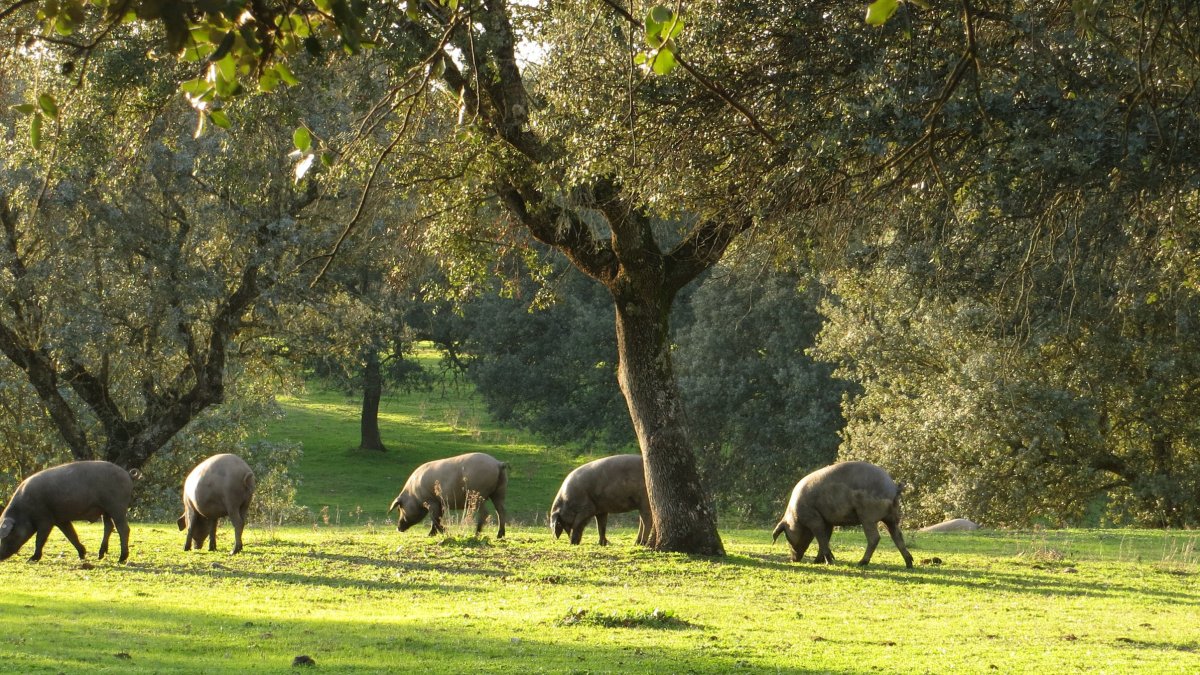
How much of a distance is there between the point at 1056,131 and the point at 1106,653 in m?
4.53

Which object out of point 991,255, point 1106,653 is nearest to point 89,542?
point 991,255

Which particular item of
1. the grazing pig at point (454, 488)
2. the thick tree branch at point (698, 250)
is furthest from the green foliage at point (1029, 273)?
the grazing pig at point (454, 488)

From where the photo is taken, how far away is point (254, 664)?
9523mm

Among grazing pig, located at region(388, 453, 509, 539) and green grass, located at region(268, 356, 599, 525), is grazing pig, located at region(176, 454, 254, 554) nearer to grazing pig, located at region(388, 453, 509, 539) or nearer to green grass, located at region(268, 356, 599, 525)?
grazing pig, located at region(388, 453, 509, 539)

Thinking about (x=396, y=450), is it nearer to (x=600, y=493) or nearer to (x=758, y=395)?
(x=758, y=395)

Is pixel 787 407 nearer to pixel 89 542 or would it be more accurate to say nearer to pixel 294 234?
pixel 294 234

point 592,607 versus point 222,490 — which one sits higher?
point 222,490

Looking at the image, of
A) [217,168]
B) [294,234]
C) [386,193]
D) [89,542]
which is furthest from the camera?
[294,234]

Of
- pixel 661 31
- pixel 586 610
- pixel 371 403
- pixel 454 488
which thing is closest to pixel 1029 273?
pixel 586 610

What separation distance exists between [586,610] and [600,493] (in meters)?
8.62

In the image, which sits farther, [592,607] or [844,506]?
[844,506]

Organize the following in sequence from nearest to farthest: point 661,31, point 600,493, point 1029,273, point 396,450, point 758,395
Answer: point 661,31 → point 1029,273 → point 600,493 → point 758,395 → point 396,450

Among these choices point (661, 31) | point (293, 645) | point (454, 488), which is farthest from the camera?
point (454, 488)

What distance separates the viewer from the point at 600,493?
20.7 m
